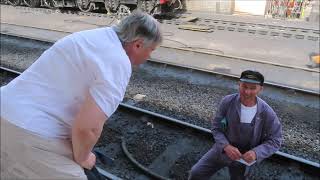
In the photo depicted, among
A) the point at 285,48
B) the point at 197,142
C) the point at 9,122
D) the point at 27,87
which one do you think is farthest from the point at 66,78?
the point at 285,48

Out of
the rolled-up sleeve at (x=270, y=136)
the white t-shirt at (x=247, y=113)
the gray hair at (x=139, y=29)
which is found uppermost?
the gray hair at (x=139, y=29)

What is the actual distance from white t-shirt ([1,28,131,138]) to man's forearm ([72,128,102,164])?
149 mm

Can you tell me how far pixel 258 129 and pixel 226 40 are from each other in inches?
359

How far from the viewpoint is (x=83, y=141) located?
7.39 feet

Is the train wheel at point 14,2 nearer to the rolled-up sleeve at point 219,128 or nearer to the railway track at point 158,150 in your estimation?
the railway track at point 158,150

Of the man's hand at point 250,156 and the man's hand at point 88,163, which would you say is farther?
the man's hand at point 250,156

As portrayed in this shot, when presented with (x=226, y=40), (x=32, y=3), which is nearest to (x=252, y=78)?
(x=226, y=40)

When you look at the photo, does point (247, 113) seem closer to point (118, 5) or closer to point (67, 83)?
→ point (67, 83)

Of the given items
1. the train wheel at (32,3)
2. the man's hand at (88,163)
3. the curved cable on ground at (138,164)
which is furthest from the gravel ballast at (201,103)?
the train wheel at (32,3)

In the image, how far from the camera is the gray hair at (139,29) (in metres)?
2.30

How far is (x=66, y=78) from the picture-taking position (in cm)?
228

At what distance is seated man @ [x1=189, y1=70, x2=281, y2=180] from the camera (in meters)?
3.31

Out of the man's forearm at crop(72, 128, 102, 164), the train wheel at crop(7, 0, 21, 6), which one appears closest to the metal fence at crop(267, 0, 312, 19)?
the train wheel at crop(7, 0, 21, 6)

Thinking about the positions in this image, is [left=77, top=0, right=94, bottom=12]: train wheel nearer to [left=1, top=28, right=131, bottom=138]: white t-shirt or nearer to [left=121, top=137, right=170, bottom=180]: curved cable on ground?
[left=121, top=137, right=170, bottom=180]: curved cable on ground
